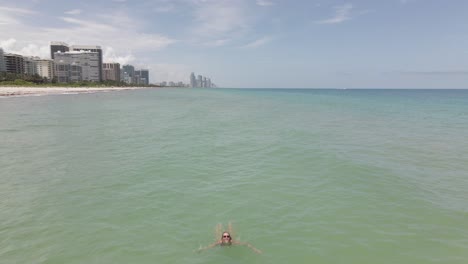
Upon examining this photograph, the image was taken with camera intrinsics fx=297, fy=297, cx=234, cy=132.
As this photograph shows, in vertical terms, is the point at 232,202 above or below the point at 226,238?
below

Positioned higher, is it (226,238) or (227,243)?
(226,238)

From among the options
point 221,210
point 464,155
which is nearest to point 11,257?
point 221,210

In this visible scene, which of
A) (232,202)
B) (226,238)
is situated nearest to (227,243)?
(226,238)

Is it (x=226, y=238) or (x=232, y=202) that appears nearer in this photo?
(x=226, y=238)

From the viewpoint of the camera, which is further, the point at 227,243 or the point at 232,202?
the point at 232,202

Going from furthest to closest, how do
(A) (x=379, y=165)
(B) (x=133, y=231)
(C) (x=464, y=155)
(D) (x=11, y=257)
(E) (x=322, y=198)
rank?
(C) (x=464, y=155) → (A) (x=379, y=165) → (E) (x=322, y=198) → (B) (x=133, y=231) → (D) (x=11, y=257)

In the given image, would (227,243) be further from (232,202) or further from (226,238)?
(232,202)

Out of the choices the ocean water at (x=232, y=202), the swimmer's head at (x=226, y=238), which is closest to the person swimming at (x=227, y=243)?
the swimmer's head at (x=226, y=238)

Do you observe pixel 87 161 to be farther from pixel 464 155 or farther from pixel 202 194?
pixel 464 155

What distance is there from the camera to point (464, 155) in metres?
Answer: 21.5

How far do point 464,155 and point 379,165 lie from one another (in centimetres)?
831

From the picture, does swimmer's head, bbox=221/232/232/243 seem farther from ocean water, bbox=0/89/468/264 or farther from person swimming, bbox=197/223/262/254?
ocean water, bbox=0/89/468/264

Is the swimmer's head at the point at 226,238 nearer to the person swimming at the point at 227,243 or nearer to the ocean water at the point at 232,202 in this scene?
the person swimming at the point at 227,243

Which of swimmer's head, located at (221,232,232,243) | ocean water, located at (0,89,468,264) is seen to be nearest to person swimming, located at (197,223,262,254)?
swimmer's head, located at (221,232,232,243)
